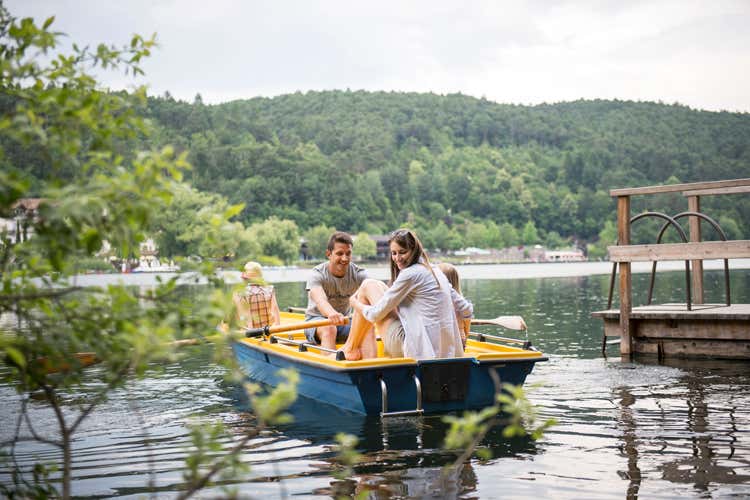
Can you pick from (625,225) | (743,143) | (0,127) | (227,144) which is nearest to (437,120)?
(227,144)

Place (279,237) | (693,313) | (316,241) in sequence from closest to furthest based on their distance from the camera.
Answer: (693,313) < (279,237) < (316,241)

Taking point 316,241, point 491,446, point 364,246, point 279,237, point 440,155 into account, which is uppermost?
point 440,155

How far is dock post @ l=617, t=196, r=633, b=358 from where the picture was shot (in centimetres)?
1182

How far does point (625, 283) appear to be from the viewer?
11.8m

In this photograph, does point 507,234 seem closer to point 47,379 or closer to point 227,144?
point 227,144

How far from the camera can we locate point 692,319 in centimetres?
1148

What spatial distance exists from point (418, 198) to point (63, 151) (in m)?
144

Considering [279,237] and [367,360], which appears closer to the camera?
[367,360]

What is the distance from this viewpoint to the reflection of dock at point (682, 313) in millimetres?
11062

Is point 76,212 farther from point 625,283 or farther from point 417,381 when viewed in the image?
point 625,283

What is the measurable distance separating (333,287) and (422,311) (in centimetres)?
217

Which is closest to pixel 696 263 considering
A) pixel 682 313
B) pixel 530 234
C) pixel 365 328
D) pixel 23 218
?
pixel 682 313

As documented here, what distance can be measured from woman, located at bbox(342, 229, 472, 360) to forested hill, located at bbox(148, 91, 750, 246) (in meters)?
113

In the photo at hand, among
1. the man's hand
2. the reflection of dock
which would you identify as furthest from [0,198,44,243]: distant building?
the reflection of dock
